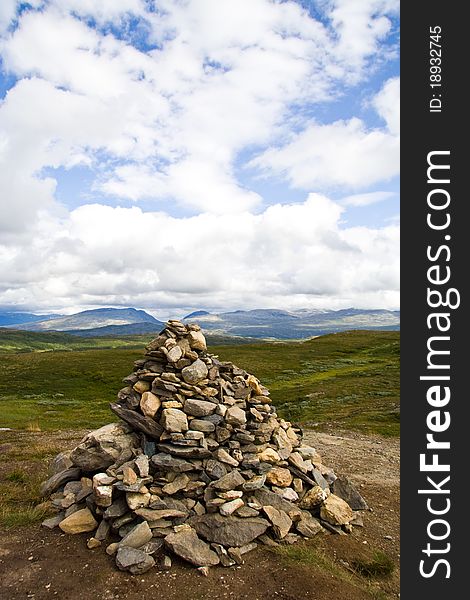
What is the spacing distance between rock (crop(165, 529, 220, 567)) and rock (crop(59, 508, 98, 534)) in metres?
3.13

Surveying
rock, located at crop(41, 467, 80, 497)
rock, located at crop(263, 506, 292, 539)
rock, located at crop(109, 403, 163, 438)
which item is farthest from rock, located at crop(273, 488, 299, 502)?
rock, located at crop(41, 467, 80, 497)

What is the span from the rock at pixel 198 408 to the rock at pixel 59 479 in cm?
539

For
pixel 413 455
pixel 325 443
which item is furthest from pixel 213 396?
pixel 325 443

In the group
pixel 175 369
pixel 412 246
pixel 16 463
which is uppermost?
pixel 412 246

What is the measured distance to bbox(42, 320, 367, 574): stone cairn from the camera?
501 inches

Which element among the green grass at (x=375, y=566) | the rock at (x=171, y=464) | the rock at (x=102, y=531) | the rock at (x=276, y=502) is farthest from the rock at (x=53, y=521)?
the green grass at (x=375, y=566)

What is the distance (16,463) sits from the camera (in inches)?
856

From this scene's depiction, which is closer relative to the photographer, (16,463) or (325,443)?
(16,463)

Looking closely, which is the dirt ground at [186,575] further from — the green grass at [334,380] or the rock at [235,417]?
the green grass at [334,380]

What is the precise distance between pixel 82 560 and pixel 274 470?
7.19m

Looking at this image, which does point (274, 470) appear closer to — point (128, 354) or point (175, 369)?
point (175, 369)

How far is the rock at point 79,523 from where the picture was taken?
1343 cm

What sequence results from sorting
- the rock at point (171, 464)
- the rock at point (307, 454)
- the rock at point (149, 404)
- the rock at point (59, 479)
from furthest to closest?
the rock at point (307, 454), the rock at point (59, 479), the rock at point (149, 404), the rock at point (171, 464)

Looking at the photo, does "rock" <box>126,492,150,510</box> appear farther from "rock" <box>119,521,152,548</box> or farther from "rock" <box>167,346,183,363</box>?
"rock" <box>167,346,183,363</box>
